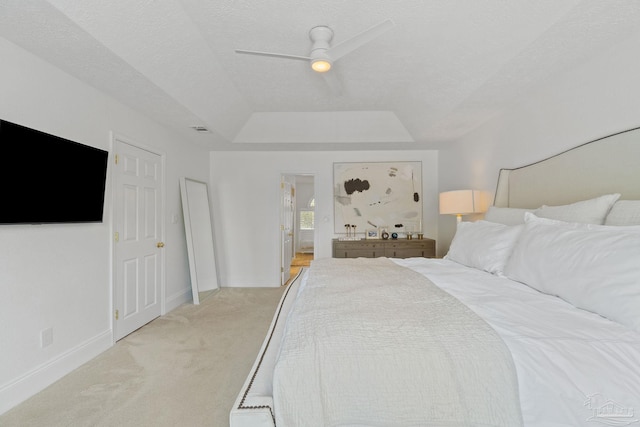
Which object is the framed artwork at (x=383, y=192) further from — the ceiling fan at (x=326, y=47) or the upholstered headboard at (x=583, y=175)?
the ceiling fan at (x=326, y=47)

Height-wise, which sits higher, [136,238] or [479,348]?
[136,238]

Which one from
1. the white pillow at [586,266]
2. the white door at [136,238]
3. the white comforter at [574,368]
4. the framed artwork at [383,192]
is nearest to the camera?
the white comforter at [574,368]

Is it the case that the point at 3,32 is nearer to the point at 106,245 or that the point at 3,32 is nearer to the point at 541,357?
the point at 106,245

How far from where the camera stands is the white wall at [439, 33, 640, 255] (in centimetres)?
191

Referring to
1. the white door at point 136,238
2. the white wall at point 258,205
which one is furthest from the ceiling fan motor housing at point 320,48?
the white wall at point 258,205

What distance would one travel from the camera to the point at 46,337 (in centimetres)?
214

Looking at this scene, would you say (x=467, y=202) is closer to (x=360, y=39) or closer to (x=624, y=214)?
(x=624, y=214)

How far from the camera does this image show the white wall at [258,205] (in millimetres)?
5000

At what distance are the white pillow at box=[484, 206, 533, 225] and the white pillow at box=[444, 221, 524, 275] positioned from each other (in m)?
0.21

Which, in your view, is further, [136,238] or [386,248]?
[386,248]

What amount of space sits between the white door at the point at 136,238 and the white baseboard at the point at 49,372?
262 millimetres

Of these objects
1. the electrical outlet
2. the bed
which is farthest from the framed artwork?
the electrical outlet

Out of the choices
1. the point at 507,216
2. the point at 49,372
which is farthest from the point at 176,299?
the point at 507,216

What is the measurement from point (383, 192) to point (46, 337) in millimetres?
4333
